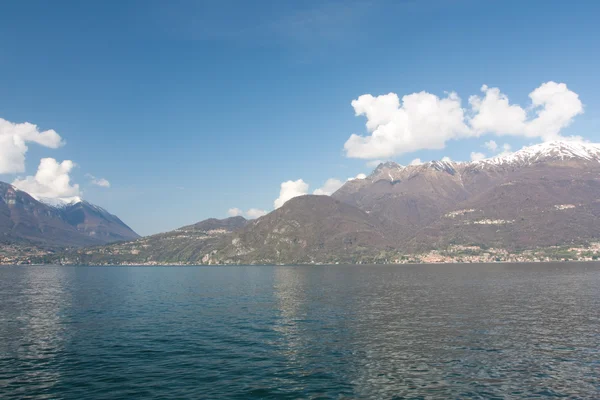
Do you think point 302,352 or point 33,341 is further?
point 33,341

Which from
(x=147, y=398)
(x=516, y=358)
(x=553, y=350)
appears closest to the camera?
(x=147, y=398)

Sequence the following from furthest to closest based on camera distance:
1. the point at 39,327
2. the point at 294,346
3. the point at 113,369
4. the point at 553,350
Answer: the point at 39,327, the point at 294,346, the point at 553,350, the point at 113,369

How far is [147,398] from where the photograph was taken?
3753 cm

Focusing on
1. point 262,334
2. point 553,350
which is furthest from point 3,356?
point 553,350

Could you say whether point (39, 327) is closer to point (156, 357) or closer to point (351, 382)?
point (156, 357)

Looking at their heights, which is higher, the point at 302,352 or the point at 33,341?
the point at 33,341

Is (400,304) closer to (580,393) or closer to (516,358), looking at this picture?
(516,358)

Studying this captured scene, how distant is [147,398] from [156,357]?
15.0 meters

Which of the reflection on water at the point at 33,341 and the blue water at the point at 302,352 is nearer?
the blue water at the point at 302,352

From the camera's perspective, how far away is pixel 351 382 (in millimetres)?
41875

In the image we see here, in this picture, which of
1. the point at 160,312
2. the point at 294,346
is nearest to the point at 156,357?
the point at 294,346

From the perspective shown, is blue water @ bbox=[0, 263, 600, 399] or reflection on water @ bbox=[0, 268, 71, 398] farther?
reflection on water @ bbox=[0, 268, 71, 398]

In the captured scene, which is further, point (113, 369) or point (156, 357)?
point (156, 357)

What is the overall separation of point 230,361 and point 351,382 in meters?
16.1
